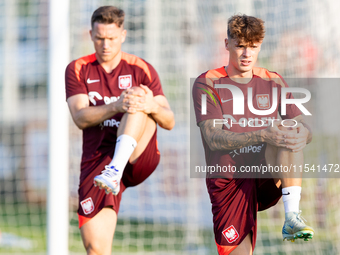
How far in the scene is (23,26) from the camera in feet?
20.5

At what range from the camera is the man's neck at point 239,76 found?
92.6 inches

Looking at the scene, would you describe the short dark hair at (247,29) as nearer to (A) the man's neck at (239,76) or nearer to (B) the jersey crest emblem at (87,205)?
(A) the man's neck at (239,76)

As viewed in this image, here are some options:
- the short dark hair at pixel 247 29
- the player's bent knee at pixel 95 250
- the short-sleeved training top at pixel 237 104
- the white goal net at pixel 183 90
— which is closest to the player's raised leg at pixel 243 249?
the short-sleeved training top at pixel 237 104

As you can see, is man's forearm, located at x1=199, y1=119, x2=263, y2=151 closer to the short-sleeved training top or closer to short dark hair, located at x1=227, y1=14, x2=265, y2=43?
the short-sleeved training top

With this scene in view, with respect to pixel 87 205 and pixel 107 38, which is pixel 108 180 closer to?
pixel 87 205

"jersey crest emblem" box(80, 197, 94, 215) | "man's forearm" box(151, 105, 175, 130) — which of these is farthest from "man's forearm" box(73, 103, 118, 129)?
"jersey crest emblem" box(80, 197, 94, 215)

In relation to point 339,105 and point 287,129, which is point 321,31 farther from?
point 287,129

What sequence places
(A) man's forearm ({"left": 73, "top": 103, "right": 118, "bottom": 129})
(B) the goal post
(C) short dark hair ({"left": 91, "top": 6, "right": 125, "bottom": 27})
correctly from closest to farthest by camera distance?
(A) man's forearm ({"left": 73, "top": 103, "right": 118, "bottom": 129})
(C) short dark hair ({"left": 91, "top": 6, "right": 125, "bottom": 27})
(B) the goal post

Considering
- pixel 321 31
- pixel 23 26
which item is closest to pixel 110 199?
pixel 321 31

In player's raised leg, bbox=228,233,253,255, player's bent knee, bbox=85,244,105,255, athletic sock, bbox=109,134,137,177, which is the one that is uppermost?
athletic sock, bbox=109,134,137,177

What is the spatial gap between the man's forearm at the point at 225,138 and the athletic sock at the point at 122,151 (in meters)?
0.45

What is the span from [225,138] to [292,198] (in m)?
0.48

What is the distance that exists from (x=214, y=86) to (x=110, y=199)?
3.30 feet

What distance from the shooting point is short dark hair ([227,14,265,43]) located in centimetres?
224
